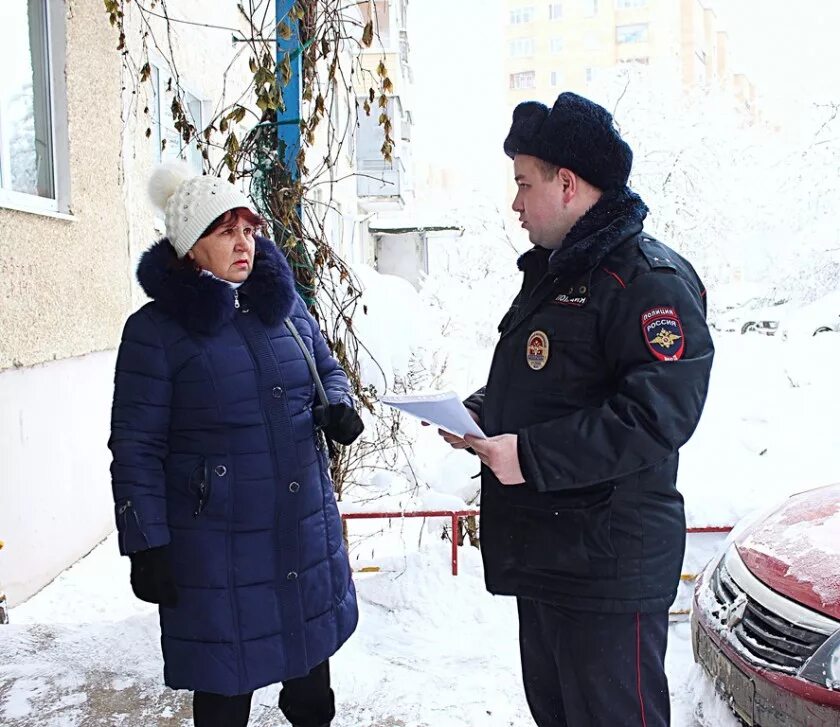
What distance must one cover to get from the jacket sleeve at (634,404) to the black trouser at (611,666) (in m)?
0.34

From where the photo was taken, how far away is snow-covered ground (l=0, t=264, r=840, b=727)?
2926mm

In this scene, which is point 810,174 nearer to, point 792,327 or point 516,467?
point 792,327

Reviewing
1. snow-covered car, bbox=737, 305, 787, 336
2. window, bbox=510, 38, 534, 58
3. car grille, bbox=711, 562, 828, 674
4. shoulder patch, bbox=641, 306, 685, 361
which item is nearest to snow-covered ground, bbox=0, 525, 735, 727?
car grille, bbox=711, 562, 828, 674

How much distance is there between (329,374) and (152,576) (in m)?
0.79

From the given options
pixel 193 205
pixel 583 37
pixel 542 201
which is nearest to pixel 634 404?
pixel 542 201

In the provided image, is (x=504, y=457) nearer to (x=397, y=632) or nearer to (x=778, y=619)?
(x=778, y=619)

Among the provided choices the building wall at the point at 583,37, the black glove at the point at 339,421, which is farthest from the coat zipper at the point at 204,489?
the building wall at the point at 583,37

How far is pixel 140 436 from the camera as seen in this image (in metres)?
2.05

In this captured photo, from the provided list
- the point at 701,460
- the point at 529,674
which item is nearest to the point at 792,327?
the point at 701,460

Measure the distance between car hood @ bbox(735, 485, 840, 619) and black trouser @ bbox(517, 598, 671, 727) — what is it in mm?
784

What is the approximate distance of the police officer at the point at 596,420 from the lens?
5.62ft

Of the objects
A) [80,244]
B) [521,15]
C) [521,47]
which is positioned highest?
[521,15]

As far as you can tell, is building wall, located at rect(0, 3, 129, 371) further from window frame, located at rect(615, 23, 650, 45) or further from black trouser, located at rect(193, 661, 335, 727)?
window frame, located at rect(615, 23, 650, 45)

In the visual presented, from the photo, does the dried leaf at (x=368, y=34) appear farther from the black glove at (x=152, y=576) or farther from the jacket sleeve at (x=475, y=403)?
the black glove at (x=152, y=576)
